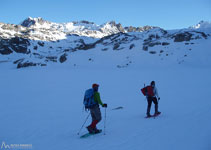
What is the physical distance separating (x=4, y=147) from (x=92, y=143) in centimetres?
322

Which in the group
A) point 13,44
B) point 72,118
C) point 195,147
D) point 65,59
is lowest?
point 72,118

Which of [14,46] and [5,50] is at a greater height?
[14,46]

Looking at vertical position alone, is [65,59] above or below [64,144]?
above

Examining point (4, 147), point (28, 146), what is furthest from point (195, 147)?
point (4, 147)

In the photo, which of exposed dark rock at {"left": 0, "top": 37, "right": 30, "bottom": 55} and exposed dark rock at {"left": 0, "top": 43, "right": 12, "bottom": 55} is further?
exposed dark rock at {"left": 0, "top": 37, "right": 30, "bottom": 55}

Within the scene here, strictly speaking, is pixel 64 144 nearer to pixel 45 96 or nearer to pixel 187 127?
pixel 187 127

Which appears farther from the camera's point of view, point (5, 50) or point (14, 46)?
point (14, 46)

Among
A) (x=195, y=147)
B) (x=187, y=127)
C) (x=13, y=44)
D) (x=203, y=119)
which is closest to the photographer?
(x=195, y=147)

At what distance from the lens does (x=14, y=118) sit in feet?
32.9

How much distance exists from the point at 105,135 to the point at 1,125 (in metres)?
5.90

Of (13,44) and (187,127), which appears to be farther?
(13,44)

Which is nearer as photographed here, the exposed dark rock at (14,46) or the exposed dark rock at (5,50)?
the exposed dark rock at (5,50)

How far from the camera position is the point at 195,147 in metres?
4.83

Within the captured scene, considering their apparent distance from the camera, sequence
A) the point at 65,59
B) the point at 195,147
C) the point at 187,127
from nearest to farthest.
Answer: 1. the point at 195,147
2. the point at 187,127
3. the point at 65,59
